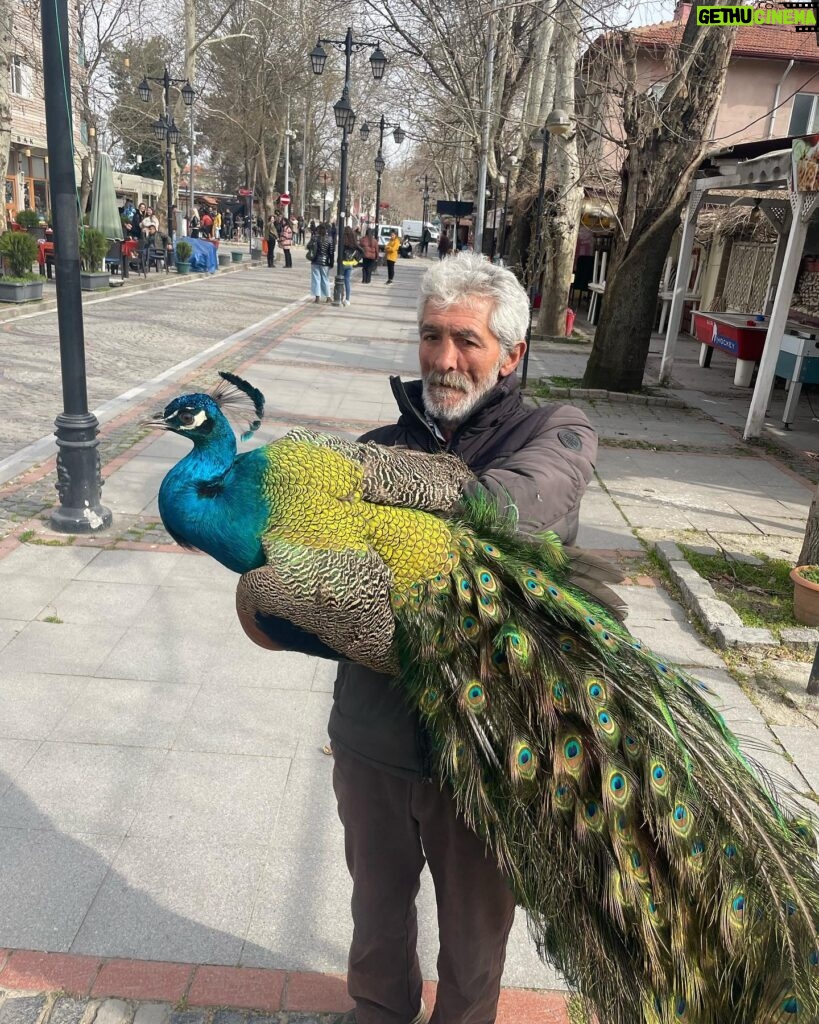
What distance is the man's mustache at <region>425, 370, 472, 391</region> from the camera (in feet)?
6.67

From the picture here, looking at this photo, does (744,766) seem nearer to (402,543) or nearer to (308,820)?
(402,543)

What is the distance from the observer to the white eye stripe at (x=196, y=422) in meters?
1.83

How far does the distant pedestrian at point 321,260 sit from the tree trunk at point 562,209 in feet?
20.2

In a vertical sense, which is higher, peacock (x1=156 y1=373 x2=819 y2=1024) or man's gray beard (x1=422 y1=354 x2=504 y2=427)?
man's gray beard (x1=422 y1=354 x2=504 y2=427)

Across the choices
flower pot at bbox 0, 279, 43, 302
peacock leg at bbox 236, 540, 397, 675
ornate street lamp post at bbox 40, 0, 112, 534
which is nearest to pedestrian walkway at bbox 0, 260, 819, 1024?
ornate street lamp post at bbox 40, 0, 112, 534

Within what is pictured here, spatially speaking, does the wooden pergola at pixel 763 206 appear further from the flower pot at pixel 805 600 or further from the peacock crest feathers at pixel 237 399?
the peacock crest feathers at pixel 237 399

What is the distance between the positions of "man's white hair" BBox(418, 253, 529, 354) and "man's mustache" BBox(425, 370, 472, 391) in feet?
0.43

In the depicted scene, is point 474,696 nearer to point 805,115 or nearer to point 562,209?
point 805,115

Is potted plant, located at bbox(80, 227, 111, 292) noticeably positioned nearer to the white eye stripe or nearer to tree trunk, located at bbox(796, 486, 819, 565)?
tree trunk, located at bbox(796, 486, 819, 565)

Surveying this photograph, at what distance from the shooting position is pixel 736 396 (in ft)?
44.4

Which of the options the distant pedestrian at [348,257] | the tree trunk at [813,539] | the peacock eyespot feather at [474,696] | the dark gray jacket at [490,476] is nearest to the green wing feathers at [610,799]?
the peacock eyespot feather at [474,696]

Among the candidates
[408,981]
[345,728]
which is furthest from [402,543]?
[408,981]

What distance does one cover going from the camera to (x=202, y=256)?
28781mm

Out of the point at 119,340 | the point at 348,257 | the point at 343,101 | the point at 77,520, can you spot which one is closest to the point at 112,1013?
the point at 77,520
